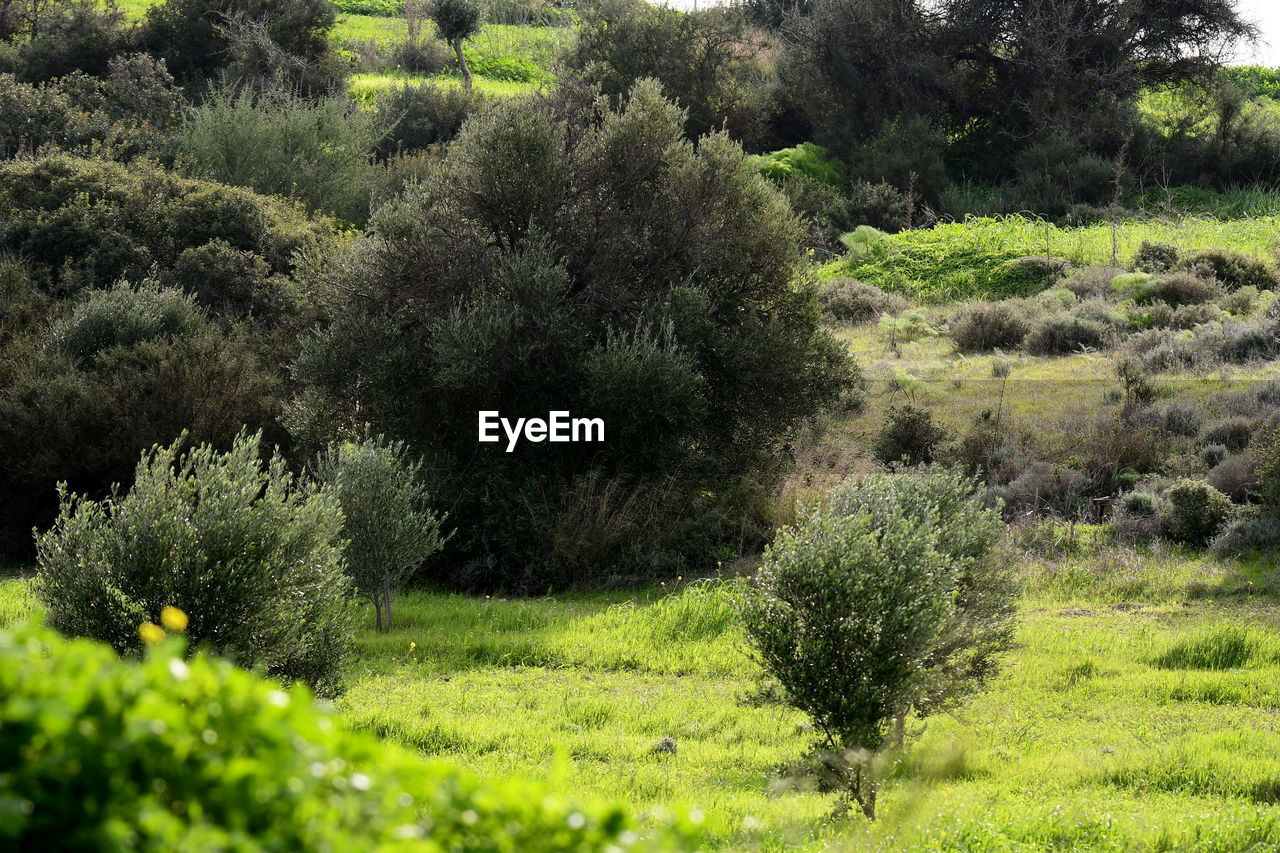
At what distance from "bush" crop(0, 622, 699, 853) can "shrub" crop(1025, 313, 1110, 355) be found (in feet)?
66.2

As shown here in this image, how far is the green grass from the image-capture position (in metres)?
25.3

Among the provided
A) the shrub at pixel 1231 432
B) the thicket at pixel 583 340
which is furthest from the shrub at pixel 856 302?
the shrub at pixel 1231 432

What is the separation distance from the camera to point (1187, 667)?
31.7 ft

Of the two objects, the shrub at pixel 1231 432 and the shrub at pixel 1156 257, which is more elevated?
the shrub at pixel 1156 257

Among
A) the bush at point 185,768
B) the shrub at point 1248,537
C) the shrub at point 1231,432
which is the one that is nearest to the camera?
the bush at point 185,768

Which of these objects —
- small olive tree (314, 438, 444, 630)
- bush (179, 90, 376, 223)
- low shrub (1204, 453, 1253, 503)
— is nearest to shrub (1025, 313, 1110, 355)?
low shrub (1204, 453, 1253, 503)

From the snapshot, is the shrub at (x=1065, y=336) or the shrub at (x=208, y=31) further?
the shrub at (x=208, y=31)

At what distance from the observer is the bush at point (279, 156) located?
2681 centimetres

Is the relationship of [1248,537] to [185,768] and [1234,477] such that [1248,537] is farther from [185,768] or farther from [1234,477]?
[185,768]

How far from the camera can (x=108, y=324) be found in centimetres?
1722

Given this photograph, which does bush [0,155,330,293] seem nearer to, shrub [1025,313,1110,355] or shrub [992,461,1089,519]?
shrub [992,461,1089,519]

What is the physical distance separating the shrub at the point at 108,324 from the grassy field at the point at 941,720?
5.20 metres

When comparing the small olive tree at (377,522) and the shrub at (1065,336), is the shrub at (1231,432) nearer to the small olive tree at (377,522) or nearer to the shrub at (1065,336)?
the shrub at (1065,336)

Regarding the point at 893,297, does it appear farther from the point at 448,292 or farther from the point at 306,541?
the point at 306,541
